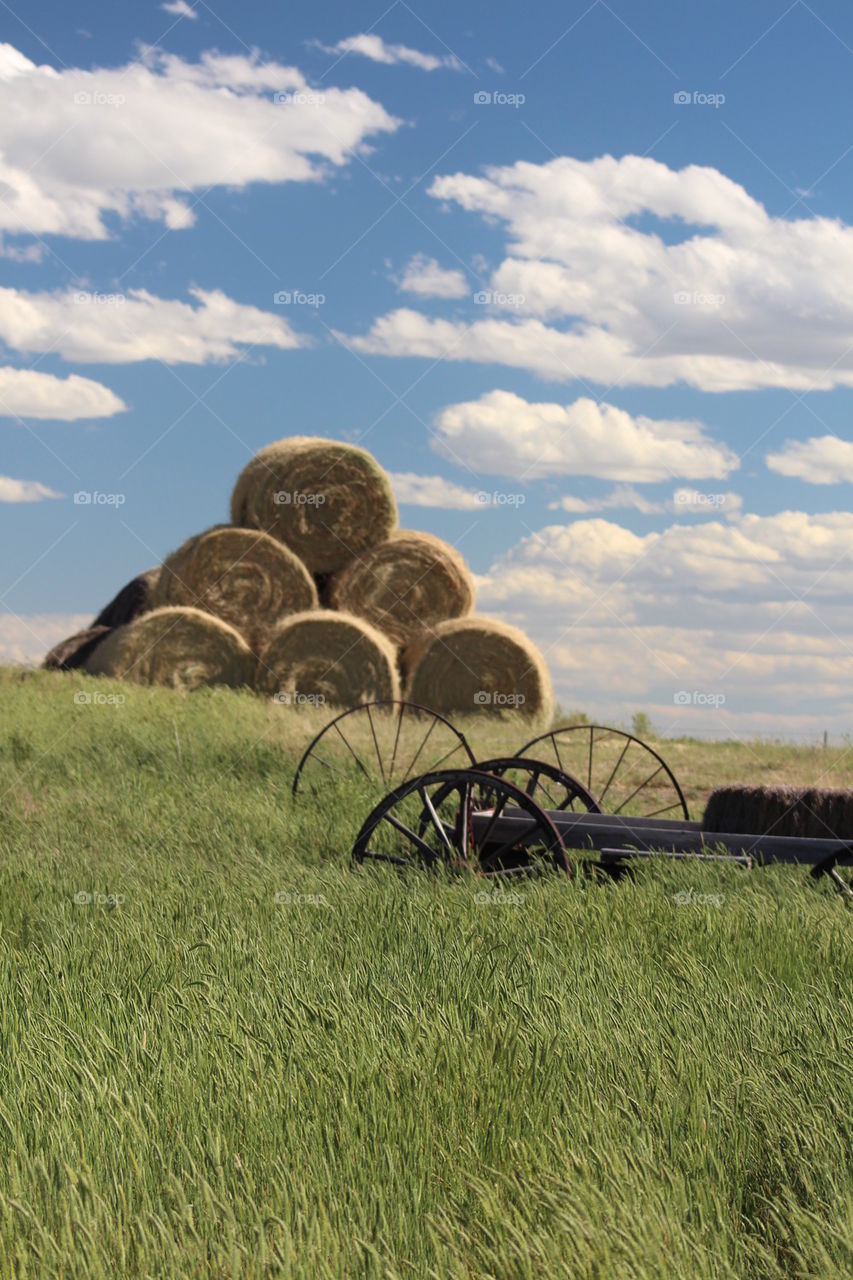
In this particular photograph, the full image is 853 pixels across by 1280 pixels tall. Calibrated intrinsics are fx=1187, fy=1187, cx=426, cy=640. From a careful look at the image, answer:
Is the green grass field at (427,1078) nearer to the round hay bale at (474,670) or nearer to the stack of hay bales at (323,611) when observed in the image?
the stack of hay bales at (323,611)

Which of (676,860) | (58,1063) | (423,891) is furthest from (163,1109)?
(676,860)

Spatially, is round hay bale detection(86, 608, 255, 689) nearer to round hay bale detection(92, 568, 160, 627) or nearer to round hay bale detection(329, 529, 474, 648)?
round hay bale detection(329, 529, 474, 648)

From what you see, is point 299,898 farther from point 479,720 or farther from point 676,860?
point 479,720

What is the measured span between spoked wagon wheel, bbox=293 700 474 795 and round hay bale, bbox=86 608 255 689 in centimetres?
199

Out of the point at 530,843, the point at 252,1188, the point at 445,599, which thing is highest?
the point at 445,599

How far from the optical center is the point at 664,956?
14.8 ft

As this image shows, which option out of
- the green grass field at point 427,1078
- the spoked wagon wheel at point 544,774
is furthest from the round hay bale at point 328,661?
the green grass field at point 427,1078

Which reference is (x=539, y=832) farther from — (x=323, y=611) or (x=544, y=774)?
(x=323, y=611)

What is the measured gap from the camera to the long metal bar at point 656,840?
587cm

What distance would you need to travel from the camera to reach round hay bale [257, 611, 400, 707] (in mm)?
13242

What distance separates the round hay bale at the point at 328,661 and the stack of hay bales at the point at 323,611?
0.5 inches

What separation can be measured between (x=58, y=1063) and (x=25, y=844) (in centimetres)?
435

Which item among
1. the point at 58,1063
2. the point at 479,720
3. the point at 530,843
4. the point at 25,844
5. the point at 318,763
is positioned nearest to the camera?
the point at 58,1063

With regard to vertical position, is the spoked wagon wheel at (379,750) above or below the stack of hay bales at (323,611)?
below
